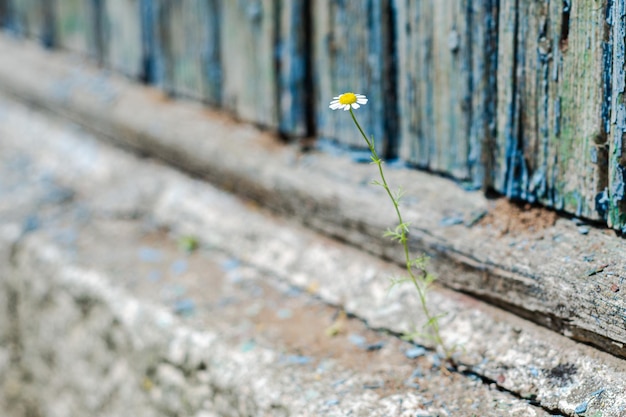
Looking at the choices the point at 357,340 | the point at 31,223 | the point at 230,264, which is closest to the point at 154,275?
the point at 230,264

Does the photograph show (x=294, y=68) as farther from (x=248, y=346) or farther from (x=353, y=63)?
(x=248, y=346)

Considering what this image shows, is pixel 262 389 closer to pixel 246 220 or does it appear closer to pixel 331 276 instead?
pixel 331 276

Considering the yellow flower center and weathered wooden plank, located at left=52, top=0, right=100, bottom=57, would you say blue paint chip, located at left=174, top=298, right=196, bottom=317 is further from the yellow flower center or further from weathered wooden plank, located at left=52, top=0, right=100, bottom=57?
weathered wooden plank, located at left=52, top=0, right=100, bottom=57

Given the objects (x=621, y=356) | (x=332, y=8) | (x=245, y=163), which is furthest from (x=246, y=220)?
(x=621, y=356)

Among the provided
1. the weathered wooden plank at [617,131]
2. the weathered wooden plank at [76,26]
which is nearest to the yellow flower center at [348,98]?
the weathered wooden plank at [617,131]

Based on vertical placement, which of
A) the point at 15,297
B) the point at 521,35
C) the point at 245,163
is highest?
the point at 521,35

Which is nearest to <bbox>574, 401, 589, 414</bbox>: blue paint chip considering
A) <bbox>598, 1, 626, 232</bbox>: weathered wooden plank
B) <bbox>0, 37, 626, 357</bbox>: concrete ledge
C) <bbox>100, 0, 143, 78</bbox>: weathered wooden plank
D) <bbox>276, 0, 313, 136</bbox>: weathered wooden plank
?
<bbox>0, 37, 626, 357</bbox>: concrete ledge
